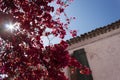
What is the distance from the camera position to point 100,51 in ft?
44.7

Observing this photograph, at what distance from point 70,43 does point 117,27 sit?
374 cm

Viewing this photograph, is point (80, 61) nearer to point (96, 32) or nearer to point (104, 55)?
point (104, 55)

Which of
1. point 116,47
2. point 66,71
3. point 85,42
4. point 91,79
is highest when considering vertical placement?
point 85,42

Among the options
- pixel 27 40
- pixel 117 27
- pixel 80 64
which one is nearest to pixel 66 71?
pixel 80 64

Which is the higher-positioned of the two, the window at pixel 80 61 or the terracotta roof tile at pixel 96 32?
the terracotta roof tile at pixel 96 32

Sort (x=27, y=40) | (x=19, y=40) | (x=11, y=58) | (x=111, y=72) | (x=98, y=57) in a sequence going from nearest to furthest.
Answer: (x=19, y=40) → (x=27, y=40) → (x=11, y=58) → (x=111, y=72) → (x=98, y=57)

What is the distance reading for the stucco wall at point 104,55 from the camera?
12.4 m

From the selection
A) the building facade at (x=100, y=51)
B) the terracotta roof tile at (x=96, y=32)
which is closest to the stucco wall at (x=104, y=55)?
the building facade at (x=100, y=51)

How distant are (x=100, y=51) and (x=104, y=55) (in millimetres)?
495

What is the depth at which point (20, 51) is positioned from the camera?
392 inches

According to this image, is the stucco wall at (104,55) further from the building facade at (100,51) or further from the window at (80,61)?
the window at (80,61)

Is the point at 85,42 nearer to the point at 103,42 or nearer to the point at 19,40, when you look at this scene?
the point at 103,42

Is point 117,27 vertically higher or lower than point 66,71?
higher

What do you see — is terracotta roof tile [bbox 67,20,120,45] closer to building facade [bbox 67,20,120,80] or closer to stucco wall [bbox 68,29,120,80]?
building facade [bbox 67,20,120,80]
